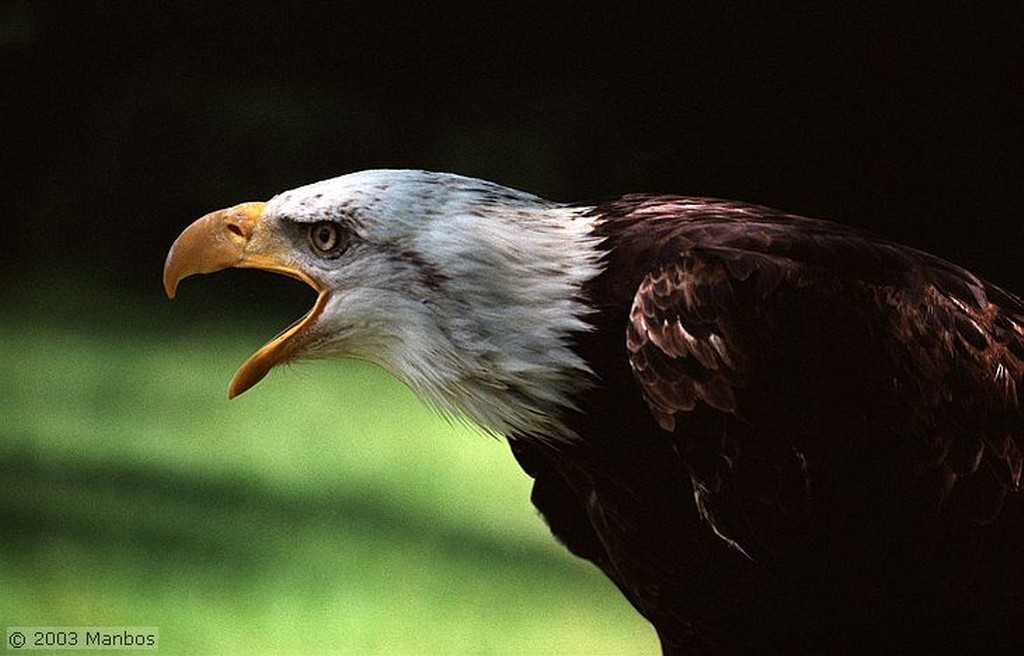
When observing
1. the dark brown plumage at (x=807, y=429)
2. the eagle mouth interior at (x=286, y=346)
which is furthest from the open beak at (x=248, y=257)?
→ the dark brown plumage at (x=807, y=429)

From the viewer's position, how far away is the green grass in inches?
123

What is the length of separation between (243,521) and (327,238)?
1486 millimetres

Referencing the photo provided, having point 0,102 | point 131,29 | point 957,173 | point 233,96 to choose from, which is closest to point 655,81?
point 957,173

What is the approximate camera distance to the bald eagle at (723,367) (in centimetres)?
191

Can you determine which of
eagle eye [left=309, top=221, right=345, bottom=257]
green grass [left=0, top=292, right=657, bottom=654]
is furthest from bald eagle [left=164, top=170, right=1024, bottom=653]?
green grass [left=0, top=292, right=657, bottom=654]

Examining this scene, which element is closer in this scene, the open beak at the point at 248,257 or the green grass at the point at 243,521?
the open beak at the point at 248,257

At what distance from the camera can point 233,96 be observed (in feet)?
11.6

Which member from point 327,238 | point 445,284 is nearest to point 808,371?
point 445,284

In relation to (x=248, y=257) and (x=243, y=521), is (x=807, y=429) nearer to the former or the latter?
(x=248, y=257)

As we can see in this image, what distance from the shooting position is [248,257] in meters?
2.07

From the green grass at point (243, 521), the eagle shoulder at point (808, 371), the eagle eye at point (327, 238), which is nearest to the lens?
the eagle shoulder at point (808, 371)

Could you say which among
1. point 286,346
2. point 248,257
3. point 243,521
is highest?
point 248,257

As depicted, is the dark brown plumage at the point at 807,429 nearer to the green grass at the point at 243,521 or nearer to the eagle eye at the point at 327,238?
the eagle eye at the point at 327,238

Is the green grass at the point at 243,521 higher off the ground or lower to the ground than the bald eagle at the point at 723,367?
lower
